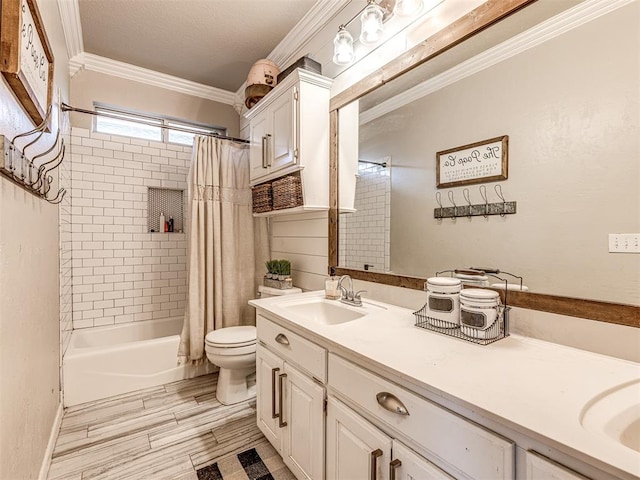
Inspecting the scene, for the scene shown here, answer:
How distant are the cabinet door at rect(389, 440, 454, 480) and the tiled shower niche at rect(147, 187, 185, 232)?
2.99m

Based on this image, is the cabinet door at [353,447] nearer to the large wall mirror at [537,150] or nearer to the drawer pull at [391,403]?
the drawer pull at [391,403]

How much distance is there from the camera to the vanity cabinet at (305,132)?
80.0 inches

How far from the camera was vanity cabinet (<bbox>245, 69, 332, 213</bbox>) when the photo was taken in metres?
2.03

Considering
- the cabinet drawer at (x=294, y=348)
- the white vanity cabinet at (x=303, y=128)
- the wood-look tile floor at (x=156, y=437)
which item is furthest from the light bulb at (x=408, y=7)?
the wood-look tile floor at (x=156, y=437)

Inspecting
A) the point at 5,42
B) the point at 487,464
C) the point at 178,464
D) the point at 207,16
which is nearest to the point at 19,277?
the point at 5,42

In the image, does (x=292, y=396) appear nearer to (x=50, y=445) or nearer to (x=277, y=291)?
(x=277, y=291)

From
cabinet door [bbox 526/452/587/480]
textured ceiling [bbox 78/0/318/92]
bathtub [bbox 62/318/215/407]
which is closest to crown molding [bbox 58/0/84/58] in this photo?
textured ceiling [bbox 78/0/318/92]

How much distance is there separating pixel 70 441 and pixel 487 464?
2.27 m

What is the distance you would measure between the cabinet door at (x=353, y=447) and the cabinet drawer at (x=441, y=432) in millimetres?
66

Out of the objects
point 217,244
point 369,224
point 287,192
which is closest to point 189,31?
point 287,192

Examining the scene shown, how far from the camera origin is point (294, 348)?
1411 millimetres

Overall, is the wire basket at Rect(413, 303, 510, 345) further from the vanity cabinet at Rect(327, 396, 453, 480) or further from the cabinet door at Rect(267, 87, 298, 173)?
the cabinet door at Rect(267, 87, 298, 173)

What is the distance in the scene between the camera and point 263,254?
2918 millimetres

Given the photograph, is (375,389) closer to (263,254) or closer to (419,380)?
(419,380)
